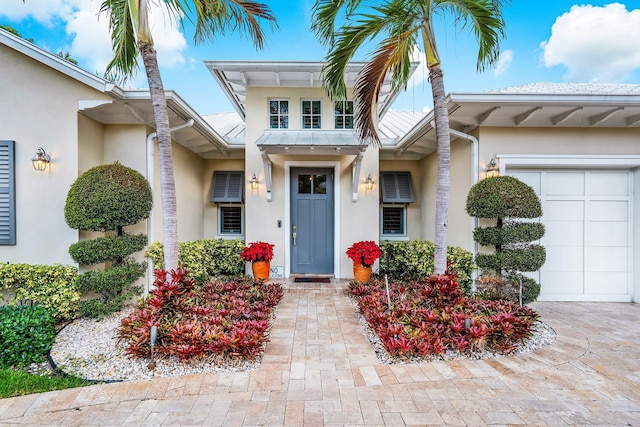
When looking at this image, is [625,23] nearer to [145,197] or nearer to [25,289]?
[145,197]

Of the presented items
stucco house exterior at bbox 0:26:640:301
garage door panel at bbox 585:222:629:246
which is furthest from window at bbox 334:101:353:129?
garage door panel at bbox 585:222:629:246

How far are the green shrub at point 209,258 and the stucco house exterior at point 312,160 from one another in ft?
1.60

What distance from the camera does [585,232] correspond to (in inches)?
229

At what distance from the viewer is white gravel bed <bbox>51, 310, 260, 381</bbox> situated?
307 centimetres

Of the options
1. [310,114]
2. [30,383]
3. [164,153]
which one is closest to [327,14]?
[310,114]

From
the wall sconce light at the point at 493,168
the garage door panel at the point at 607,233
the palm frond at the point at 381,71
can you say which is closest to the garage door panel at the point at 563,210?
the garage door panel at the point at 607,233

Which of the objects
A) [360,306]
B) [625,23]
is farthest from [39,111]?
[625,23]

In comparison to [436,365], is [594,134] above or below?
above

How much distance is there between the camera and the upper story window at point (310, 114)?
7.09 meters

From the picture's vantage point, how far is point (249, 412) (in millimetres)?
2426

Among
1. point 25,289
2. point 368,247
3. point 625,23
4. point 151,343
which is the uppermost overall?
point 625,23

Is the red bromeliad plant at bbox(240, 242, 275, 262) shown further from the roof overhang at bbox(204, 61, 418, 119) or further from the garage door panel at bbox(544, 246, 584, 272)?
the garage door panel at bbox(544, 246, 584, 272)

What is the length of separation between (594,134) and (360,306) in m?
5.68

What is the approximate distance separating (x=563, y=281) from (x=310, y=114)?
6562mm
